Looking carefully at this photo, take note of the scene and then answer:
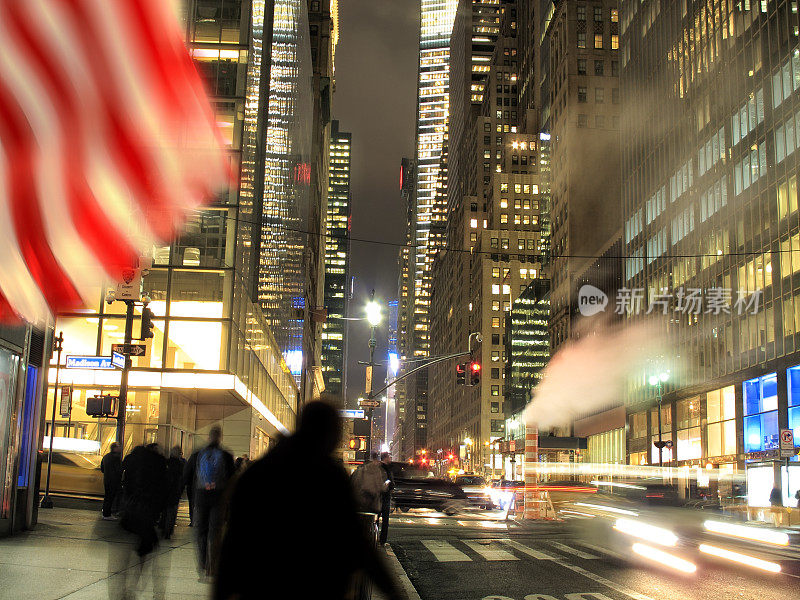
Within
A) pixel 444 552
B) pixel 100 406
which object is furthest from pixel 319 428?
pixel 100 406

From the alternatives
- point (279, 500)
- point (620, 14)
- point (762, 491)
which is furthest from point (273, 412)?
point (620, 14)

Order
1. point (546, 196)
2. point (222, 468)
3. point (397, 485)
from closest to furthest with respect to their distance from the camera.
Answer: point (222, 468)
point (397, 485)
point (546, 196)

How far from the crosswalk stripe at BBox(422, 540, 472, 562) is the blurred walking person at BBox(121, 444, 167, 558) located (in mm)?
6594

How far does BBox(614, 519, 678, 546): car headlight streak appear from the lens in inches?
551

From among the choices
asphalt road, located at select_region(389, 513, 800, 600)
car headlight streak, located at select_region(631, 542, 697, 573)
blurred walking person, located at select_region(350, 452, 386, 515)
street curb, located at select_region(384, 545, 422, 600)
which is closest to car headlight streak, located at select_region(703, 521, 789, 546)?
asphalt road, located at select_region(389, 513, 800, 600)

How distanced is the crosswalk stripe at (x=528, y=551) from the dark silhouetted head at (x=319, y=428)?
36.5 feet

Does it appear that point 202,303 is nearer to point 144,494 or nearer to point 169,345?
point 169,345

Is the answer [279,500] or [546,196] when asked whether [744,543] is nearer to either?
[279,500]

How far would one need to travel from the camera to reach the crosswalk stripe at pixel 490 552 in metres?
14.6

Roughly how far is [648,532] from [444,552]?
360 centimetres

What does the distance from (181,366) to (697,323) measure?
39.7 meters

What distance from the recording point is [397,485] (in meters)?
30.6

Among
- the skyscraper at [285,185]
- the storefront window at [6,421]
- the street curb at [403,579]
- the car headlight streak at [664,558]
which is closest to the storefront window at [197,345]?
the skyscraper at [285,185]

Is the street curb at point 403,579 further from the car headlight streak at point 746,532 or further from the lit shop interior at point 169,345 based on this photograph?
the lit shop interior at point 169,345
